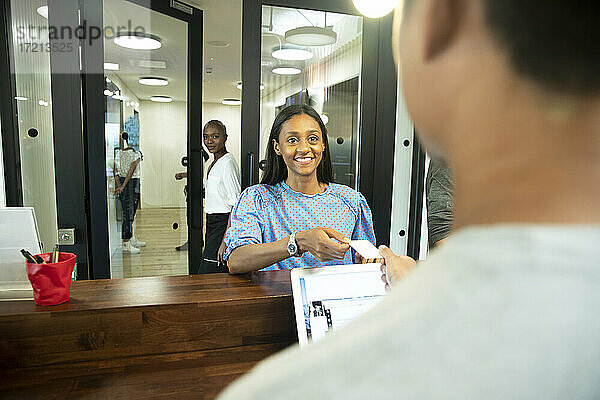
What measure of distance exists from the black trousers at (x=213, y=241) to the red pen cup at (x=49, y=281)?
5.71ft

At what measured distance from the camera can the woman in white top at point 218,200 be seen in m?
2.93

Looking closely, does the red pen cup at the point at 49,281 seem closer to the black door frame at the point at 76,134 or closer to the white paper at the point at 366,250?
the white paper at the point at 366,250

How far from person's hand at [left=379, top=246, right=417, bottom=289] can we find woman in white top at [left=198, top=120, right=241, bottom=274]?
1930 mm

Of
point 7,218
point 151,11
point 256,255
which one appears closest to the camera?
point 7,218

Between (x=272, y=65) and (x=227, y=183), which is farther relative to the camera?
(x=227, y=183)

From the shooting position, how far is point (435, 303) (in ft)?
0.71

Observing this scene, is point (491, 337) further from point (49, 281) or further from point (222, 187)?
point (222, 187)

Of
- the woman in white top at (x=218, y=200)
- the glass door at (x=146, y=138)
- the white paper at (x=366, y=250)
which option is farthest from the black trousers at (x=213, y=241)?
the white paper at (x=366, y=250)

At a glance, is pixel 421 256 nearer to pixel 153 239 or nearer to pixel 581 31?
pixel 153 239

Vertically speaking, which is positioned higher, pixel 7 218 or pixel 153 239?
pixel 7 218

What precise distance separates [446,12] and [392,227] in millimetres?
2821

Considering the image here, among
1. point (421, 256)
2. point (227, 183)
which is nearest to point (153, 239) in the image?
point (227, 183)

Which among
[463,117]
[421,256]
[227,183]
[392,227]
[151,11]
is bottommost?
[421,256]

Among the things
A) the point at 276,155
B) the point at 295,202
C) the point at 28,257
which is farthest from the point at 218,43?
the point at 28,257
